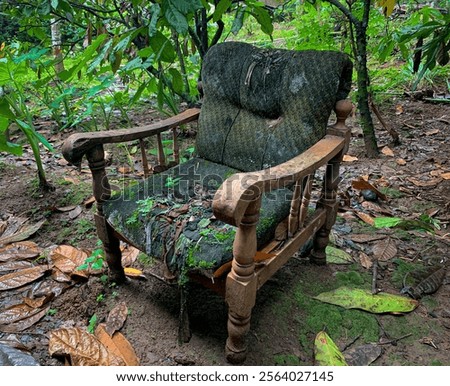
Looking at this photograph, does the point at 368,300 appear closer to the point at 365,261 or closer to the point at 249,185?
the point at 365,261

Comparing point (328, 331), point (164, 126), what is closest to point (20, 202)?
point (164, 126)

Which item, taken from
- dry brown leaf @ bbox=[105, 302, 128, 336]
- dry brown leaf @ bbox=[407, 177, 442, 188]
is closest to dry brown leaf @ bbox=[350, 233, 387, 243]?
dry brown leaf @ bbox=[407, 177, 442, 188]

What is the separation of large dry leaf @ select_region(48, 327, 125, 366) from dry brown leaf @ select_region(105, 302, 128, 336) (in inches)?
3.1

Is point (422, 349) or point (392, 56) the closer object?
point (422, 349)

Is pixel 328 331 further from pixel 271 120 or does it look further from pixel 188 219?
pixel 271 120

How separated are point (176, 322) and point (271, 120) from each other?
102 centimetres

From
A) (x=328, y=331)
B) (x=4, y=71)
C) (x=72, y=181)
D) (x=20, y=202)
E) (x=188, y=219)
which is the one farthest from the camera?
(x=72, y=181)

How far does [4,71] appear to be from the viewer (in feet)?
7.02

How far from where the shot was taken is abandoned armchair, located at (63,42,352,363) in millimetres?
1188

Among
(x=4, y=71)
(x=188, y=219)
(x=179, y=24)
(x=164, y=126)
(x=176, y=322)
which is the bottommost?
(x=176, y=322)

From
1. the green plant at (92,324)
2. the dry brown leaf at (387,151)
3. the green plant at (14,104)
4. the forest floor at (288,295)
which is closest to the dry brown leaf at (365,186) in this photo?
the forest floor at (288,295)

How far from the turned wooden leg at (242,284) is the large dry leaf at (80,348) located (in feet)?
1.46

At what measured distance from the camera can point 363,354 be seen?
1408 mm

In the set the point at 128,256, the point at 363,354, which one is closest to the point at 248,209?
the point at 363,354
